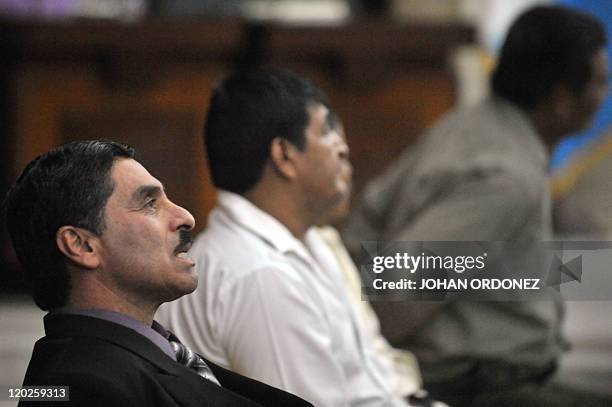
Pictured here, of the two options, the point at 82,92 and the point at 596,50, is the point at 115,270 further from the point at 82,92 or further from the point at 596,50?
the point at 82,92

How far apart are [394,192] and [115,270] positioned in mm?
1463

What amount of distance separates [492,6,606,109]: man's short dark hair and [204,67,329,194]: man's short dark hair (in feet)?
2.96

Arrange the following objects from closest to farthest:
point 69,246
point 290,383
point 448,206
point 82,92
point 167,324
→ point 69,246, point 290,383, point 167,324, point 448,206, point 82,92

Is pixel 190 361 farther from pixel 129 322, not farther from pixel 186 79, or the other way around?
pixel 186 79

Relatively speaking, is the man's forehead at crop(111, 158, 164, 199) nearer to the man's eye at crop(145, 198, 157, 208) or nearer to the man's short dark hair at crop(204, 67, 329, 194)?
the man's eye at crop(145, 198, 157, 208)

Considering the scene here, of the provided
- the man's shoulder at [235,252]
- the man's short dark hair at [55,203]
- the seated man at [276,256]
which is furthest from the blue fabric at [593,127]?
the man's short dark hair at [55,203]

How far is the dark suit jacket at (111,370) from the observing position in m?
1.14

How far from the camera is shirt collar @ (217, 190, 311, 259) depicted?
167 cm

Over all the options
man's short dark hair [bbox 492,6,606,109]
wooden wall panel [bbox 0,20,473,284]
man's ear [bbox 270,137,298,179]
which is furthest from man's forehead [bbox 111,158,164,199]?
wooden wall panel [bbox 0,20,473,284]

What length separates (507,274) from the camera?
1746 mm

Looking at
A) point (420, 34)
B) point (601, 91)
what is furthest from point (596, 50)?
point (420, 34)

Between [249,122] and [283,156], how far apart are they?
7 cm

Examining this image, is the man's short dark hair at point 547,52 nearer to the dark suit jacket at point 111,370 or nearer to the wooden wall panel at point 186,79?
the dark suit jacket at point 111,370

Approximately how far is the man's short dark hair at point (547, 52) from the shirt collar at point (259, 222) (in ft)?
3.14
